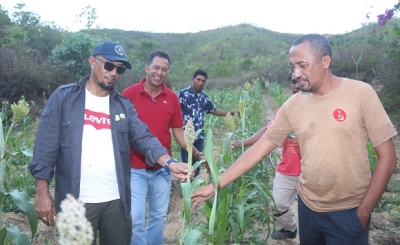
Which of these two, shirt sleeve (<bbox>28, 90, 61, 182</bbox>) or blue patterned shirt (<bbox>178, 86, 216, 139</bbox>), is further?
blue patterned shirt (<bbox>178, 86, 216, 139</bbox>)

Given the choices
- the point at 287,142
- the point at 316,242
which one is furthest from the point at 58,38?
the point at 316,242

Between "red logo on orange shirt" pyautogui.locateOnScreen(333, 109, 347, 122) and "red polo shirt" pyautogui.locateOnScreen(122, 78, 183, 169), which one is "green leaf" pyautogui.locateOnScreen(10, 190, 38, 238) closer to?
"red polo shirt" pyautogui.locateOnScreen(122, 78, 183, 169)

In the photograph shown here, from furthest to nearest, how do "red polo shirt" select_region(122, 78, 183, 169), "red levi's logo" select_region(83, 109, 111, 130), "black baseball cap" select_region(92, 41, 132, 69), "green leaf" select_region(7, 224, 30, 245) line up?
"red polo shirt" select_region(122, 78, 183, 169)
"black baseball cap" select_region(92, 41, 132, 69)
"red levi's logo" select_region(83, 109, 111, 130)
"green leaf" select_region(7, 224, 30, 245)

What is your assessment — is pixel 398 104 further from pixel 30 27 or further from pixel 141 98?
pixel 30 27

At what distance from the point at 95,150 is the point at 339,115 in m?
1.43

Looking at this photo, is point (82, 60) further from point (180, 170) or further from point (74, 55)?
point (180, 170)

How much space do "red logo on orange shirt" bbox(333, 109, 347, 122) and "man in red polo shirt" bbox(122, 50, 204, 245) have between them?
1.41m

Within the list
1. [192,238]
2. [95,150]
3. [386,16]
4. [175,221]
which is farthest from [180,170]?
[386,16]

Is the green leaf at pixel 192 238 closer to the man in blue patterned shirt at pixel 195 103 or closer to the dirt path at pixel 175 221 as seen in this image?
the dirt path at pixel 175 221

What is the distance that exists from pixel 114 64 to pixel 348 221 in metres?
1.72

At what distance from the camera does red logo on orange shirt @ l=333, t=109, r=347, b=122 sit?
1868 mm

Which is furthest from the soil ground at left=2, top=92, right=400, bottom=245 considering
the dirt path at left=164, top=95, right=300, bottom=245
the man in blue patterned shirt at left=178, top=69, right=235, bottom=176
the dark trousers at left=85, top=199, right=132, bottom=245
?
the man in blue patterned shirt at left=178, top=69, right=235, bottom=176

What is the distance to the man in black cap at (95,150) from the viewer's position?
6.78 ft

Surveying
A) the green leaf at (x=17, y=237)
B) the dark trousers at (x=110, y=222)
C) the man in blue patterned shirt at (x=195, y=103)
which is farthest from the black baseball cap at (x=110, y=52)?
the man in blue patterned shirt at (x=195, y=103)
